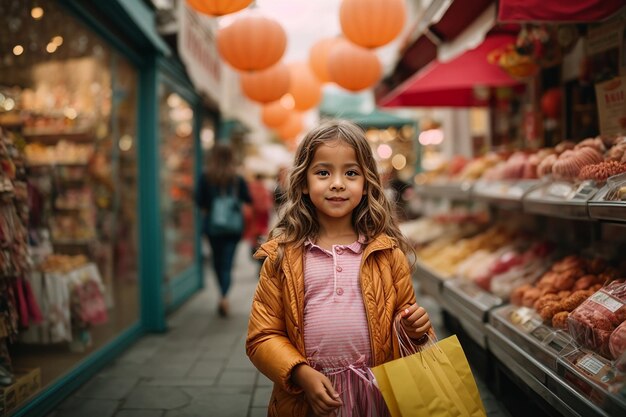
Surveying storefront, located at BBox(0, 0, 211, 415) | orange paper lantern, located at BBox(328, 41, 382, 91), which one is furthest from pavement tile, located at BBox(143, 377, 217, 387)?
orange paper lantern, located at BBox(328, 41, 382, 91)

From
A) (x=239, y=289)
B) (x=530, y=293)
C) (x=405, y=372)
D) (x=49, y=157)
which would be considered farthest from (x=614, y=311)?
(x=239, y=289)

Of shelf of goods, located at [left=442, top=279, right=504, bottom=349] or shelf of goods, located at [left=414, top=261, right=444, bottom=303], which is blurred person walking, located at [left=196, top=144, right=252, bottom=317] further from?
shelf of goods, located at [left=442, top=279, right=504, bottom=349]

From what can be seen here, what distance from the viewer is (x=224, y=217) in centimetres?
595

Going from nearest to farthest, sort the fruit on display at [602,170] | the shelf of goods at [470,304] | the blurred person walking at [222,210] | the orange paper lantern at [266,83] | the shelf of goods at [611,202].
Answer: the shelf of goods at [611,202], the fruit on display at [602,170], the shelf of goods at [470,304], the blurred person walking at [222,210], the orange paper lantern at [266,83]

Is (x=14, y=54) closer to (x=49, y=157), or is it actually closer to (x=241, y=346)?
(x=49, y=157)

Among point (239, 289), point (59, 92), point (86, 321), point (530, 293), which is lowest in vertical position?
point (239, 289)

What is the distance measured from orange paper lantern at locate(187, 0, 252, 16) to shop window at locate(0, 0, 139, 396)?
3.38ft

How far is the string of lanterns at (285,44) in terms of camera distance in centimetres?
478

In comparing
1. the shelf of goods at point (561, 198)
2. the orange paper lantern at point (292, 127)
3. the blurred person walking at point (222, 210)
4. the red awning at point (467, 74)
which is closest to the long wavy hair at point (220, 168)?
the blurred person walking at point (222, 210)

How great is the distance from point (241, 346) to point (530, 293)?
2.74 metres

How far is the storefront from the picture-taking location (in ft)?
10.8

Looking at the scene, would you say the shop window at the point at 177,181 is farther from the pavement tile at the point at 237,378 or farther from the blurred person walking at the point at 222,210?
the pavement tile at the point at 237,378

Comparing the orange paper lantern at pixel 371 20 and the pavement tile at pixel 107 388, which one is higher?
the orange paper lantern at pixel 371 20

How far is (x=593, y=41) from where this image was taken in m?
3.58
